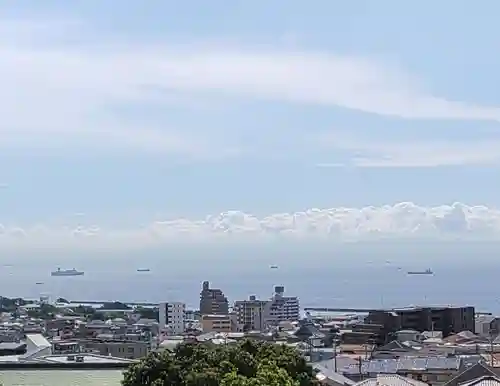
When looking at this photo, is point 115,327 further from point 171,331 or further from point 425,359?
point 425,359

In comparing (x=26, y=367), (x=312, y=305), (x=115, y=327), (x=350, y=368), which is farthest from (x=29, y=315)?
(x=26, y=367)

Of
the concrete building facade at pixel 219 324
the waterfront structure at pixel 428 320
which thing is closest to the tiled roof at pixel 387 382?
the waterfront structure at pixel 428 320

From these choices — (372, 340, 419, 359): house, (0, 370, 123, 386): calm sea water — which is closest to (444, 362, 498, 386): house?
(0, 370, 123, 386): calm sea water

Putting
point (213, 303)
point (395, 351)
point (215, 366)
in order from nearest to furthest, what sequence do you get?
point (215, 366), point (395, 351), point (213, 303)

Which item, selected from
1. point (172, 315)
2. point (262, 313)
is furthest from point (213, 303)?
point (172, 315)

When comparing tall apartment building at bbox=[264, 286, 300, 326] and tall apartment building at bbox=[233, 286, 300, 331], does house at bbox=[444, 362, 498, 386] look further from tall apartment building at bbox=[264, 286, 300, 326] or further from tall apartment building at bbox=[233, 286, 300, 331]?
tall apartment building at bbox=[264, 286, 300, 326]

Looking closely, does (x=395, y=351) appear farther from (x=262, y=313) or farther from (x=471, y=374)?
(x=262, y=313)
